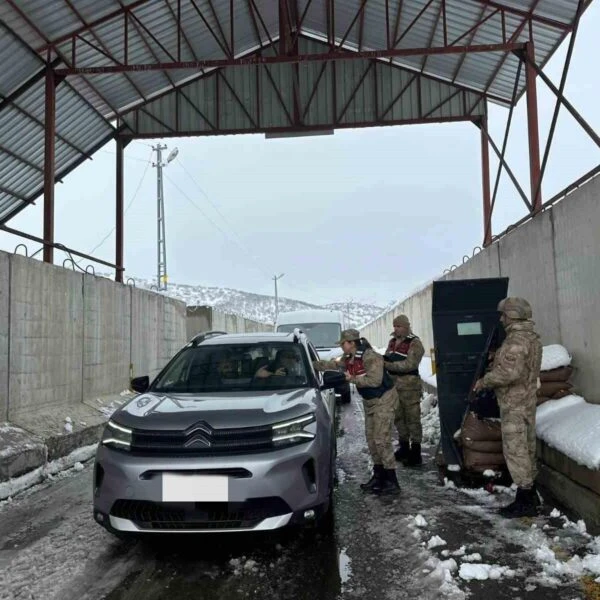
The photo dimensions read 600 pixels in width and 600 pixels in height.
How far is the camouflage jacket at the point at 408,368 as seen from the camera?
6.89m

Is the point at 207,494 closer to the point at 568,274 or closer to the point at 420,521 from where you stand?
the point at 420,521

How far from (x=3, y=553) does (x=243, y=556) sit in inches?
71.4

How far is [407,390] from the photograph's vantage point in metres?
7.08

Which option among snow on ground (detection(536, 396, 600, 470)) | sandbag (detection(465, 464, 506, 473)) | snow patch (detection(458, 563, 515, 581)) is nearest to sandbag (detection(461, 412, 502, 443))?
sandbag (detection(465, 464, 506, 473))

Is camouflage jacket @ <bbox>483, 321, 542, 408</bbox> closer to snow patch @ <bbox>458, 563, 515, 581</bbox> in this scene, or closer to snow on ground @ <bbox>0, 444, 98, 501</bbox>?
snow patch @ <bbox>458, 563, 515, 581</bbox>

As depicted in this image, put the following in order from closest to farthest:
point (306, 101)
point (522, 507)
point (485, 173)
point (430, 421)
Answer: point (522, 507) < point (430, 421) < point (306, 101) < point (485, 173)

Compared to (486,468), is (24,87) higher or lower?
higher

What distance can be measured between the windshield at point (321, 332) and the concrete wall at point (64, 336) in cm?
386

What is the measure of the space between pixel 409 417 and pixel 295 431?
321 centimetres

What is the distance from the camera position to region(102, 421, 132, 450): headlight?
4062 mm

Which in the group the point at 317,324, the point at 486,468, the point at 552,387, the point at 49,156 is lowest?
the point at 486,468

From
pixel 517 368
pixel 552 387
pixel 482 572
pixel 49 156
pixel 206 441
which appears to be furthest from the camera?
pixel 49 156

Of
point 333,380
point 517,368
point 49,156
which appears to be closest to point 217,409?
point 333,380

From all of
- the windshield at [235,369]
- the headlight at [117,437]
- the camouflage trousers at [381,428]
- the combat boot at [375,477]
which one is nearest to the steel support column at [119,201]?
the windshield at [235,369]
